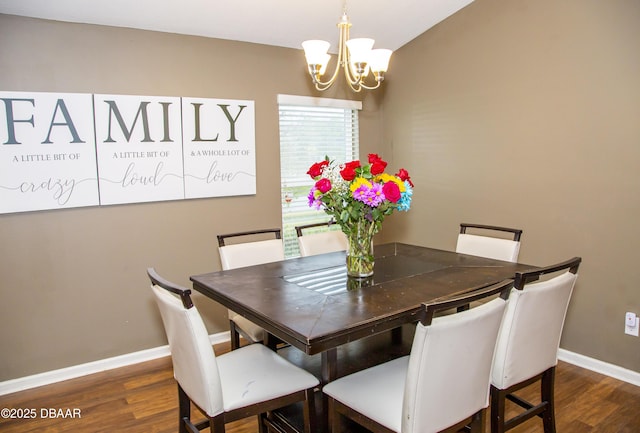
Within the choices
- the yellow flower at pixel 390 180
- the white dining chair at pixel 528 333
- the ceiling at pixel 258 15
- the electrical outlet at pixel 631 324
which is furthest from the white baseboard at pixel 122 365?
the ceiling at pixel 258 15

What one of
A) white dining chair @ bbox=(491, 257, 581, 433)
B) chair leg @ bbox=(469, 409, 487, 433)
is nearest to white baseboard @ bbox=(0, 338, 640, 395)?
white dining chair @ bbox=(491, 257, 581, 433)

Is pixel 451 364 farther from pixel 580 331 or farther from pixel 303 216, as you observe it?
pixel 303 216

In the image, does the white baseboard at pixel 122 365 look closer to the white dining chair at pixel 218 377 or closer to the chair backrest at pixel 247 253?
the chair backrest at pixel 247 253

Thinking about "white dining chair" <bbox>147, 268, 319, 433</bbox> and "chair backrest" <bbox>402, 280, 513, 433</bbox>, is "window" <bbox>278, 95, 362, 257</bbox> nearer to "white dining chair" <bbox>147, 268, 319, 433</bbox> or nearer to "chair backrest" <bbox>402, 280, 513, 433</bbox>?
"white dining chair" <bbox>147, 268, 319, 433</bbox>

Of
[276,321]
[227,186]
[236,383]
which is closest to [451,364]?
[276,321]

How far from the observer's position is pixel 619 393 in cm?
272

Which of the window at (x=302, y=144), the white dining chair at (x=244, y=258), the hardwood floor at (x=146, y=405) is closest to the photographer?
the hardwood floor at (x=146, y=405)

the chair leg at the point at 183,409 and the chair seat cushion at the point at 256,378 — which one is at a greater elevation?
the chair seat cushion at the point at 256,378

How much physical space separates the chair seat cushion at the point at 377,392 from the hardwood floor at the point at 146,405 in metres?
0.86

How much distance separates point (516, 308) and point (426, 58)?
2.70 metres

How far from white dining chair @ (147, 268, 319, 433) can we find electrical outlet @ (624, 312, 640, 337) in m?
2.13

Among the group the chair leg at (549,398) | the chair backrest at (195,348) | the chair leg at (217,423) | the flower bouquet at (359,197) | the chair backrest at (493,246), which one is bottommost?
the chair leg at (549,398)

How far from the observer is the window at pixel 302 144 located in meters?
3.93

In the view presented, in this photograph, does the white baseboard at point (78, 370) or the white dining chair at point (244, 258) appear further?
the white baseboard at point (78, 370)
